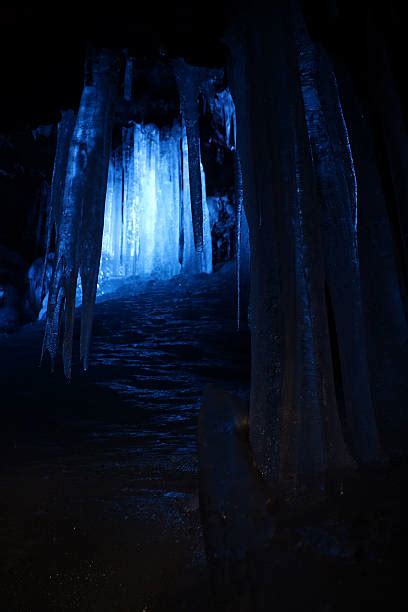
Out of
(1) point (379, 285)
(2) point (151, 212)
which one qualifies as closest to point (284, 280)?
(1) point (379, 285)

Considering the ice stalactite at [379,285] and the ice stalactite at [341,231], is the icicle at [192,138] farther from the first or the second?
the ice stalactite at [341,231]

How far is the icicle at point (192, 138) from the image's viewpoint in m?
7.40

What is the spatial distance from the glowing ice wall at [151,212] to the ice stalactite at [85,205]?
6.56 m

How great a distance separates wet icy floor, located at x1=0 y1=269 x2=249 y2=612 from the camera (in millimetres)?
2246

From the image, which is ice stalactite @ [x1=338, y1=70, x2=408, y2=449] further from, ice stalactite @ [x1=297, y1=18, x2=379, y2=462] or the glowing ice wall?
the glowing ice wall

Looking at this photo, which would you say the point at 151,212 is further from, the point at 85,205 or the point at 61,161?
the point at 85,205

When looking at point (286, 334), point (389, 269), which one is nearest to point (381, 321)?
point (389, 269)

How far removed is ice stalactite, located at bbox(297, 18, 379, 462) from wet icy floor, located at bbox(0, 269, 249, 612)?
1.32 meters

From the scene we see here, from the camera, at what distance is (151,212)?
558 inches

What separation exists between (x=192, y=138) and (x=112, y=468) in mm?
6397

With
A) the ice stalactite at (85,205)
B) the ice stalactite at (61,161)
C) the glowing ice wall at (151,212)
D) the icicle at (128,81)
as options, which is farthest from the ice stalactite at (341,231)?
the glowing ice wall at (151,212)

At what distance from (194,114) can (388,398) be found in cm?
687

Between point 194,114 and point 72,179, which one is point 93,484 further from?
point 194,114

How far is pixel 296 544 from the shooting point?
2.19 meters
